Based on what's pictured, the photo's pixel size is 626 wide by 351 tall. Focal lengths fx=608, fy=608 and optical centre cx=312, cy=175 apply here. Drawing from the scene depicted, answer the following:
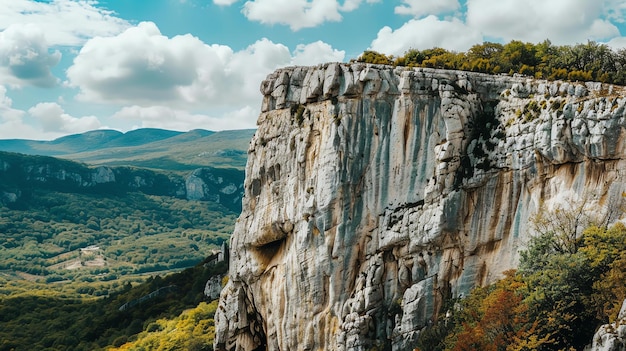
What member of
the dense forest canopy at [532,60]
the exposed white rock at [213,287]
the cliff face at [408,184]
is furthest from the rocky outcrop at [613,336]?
the exposed white rock at [213,287]

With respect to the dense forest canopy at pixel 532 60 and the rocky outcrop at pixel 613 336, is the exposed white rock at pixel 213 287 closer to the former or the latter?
the dense forest canopy at pixel 532 60

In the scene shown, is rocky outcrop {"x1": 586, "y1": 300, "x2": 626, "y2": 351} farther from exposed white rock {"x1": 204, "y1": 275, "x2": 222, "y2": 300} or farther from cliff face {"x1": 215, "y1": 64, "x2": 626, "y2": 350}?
exposed white rock {"x1": 204, "y1": 275, "x2": 222, "y2": 300}

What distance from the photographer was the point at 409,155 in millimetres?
46438

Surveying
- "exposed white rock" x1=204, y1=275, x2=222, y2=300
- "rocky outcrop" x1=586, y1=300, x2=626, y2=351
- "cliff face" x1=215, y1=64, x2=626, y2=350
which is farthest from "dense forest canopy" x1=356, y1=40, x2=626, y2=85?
"exposed white rock" x1=204, y1=275, x2=222, y2=300

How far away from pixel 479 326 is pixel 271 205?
23.3m

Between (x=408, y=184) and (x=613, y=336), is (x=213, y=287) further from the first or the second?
(x=613, y=336)

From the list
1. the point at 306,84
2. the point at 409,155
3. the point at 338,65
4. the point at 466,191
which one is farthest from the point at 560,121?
the point at 306,84

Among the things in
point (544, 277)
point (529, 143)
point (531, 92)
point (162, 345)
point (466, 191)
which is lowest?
point (162, 345)

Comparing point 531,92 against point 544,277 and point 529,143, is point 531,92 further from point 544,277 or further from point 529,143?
point 544,277

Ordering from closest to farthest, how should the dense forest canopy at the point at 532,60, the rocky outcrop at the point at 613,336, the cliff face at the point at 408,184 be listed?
1. the rocky outcrop at the point at 613,336
2. the cliff face at the point at 408,184
3. the dense forest canopy at the point at 532,60

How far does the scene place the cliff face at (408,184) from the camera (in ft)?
130

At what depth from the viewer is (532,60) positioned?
173ft

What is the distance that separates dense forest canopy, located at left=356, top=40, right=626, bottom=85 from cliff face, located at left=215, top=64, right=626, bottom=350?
3.89 meters

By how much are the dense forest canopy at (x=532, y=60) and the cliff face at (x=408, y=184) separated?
389cm
